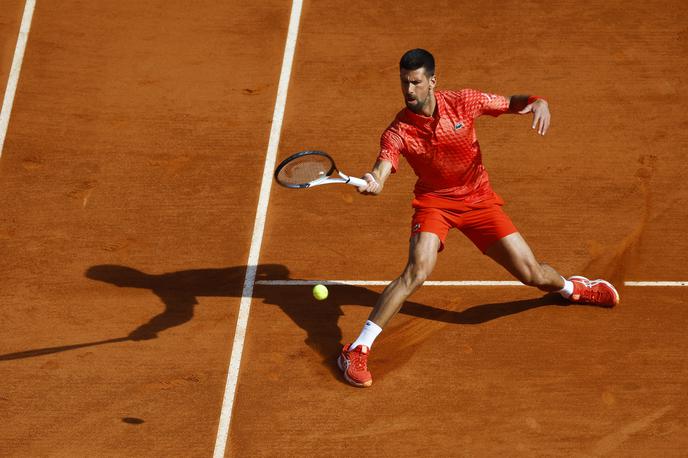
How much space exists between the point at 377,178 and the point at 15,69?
521cm

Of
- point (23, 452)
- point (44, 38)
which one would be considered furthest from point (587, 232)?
point (44, 38)

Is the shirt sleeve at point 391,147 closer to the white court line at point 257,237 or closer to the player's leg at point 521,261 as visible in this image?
Result: the player's leg at point 521,261

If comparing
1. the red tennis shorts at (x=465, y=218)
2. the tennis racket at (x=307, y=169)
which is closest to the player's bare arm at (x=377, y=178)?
the tennis racket at (x=307, y=169)

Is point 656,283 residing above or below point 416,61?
below

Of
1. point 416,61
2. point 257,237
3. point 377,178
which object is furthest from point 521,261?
point 257,237

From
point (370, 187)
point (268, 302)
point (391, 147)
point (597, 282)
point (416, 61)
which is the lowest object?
point (268, 302)

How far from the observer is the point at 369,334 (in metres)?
7.65

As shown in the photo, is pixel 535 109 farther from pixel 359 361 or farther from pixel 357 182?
pixel 359 361

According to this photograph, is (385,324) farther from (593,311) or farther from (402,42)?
(402,42)

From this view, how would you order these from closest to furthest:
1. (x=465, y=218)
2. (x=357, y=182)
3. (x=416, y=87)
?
(x=357, y=182) < (x=416, y=87) < (x=465, y=218)

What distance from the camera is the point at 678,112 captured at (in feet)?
32.0

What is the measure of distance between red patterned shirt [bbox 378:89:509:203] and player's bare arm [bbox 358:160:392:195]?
7 cm

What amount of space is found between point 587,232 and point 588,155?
97cm

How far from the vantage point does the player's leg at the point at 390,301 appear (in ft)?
24.6
